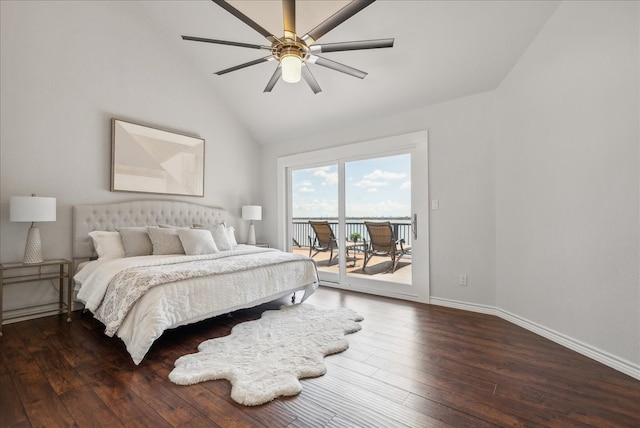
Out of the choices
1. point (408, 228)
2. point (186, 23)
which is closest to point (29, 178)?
point (186, 23)

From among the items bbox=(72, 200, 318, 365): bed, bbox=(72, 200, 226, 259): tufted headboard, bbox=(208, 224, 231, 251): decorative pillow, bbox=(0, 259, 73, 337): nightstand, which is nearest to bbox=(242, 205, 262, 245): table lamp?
bbox=(72, 200, 226, 259): tufted headboard

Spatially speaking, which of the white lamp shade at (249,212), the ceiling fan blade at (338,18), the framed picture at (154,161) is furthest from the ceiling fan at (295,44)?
the white lamp shade at (249,212)

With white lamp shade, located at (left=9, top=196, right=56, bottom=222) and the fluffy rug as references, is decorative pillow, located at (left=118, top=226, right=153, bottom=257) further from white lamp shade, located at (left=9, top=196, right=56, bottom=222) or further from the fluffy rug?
the fluffy rug

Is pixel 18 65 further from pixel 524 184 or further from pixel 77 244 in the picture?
pixel 524 184

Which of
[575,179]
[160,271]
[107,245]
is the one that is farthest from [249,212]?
[575,179]

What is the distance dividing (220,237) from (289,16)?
2850 mm

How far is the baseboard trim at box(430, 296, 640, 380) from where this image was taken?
82.0 inches

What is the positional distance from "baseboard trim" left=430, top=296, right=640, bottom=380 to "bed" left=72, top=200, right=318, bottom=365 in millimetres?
1737

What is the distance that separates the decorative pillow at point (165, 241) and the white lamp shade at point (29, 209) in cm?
95

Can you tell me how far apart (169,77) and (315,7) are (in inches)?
97.7

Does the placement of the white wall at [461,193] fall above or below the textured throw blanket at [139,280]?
above

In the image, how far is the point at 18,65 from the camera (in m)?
3.10

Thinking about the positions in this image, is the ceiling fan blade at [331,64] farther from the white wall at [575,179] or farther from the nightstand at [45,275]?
the nightstand at [45,275]

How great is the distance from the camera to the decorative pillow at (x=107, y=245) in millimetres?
3320
